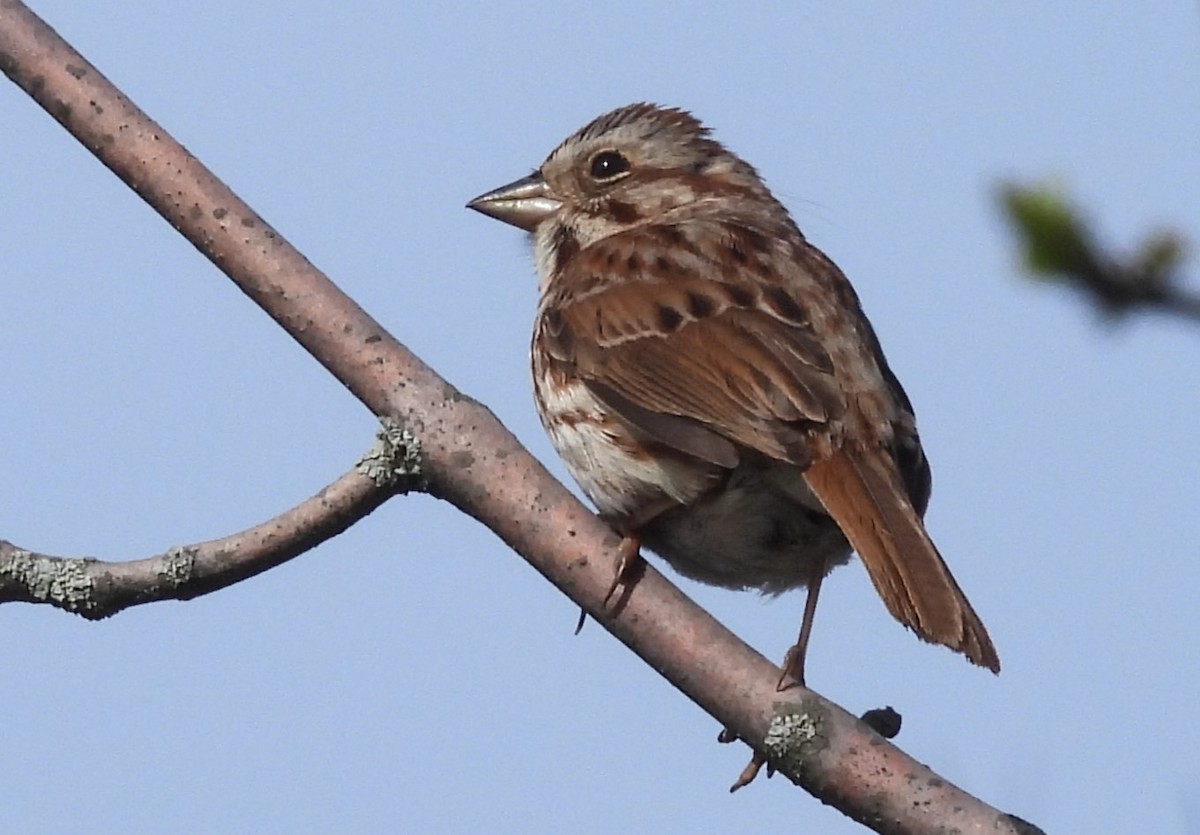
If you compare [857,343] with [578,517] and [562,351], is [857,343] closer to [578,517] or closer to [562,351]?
[562,351]

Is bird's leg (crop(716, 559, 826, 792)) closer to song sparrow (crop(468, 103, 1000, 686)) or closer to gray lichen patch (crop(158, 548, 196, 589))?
song sparrow (crop(468, 103, 1000, 686))

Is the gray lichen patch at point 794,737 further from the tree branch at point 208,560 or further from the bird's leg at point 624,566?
the tree branch at point 208,560

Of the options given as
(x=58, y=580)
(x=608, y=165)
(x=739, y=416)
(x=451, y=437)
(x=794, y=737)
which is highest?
(x=608, y=165)

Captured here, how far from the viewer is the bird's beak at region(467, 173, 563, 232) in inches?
214

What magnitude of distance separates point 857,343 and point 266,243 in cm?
165

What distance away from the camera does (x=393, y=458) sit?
3500mm

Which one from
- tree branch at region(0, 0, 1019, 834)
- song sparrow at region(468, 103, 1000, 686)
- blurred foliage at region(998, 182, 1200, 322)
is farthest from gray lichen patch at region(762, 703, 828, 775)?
blurred foliage at region(998, 182, 1200, 322)

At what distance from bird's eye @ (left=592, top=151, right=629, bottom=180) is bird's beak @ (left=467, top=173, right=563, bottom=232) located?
16 centimetres

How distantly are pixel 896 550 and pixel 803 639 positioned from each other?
28 centimetres

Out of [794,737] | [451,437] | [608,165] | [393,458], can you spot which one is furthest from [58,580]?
[608,165]

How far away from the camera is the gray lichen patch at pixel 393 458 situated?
3.49 metres

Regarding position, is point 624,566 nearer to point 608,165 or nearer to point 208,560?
point 208,560

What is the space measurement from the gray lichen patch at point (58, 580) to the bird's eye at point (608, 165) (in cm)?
251

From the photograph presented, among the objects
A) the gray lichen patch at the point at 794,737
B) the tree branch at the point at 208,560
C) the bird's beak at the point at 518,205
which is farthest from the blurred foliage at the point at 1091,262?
the bird's beak at the point at 518,205
